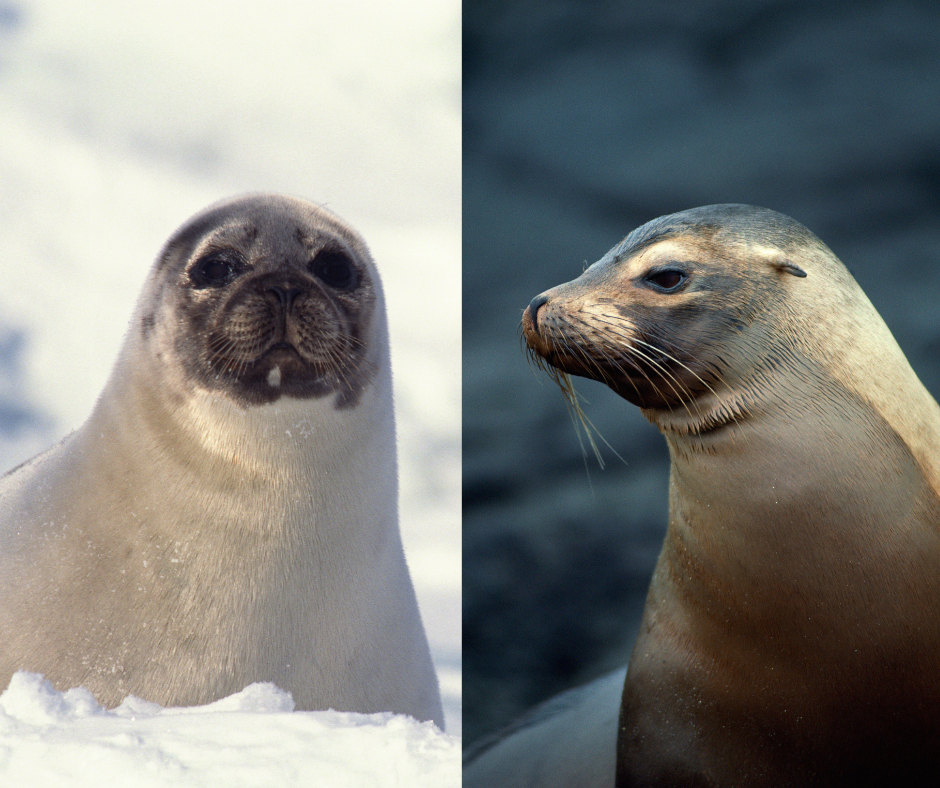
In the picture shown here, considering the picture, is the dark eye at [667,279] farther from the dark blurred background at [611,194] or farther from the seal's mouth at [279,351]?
the dark blurred background at [611,194]

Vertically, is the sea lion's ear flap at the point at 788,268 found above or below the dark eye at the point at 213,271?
above

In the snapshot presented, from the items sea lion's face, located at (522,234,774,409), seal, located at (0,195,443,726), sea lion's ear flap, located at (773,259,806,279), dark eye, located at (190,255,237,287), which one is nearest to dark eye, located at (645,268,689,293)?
sea lion's face, located at (522,234,774,409)

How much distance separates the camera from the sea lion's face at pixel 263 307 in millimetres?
2141

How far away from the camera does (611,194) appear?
2.96 meters

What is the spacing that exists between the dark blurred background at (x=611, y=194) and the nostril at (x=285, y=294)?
1.00 meters

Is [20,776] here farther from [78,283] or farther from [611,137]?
[611,137]

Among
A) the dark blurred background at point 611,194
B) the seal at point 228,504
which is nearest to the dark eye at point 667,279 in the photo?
the seal at point 228,504

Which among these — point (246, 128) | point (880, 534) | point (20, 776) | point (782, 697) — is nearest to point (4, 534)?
point (20, 776)

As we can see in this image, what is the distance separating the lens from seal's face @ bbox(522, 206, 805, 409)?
1.63 m

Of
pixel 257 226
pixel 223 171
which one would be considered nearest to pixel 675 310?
pixel 257 226

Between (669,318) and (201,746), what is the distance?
1.25 meters

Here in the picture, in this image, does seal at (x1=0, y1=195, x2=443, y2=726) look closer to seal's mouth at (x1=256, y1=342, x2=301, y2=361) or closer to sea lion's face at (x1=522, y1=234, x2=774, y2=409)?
seal's mouth at (x1=256, y1=342, x2=301, y2=361)

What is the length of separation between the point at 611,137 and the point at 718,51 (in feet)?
1.36

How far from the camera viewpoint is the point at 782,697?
5.11ft
